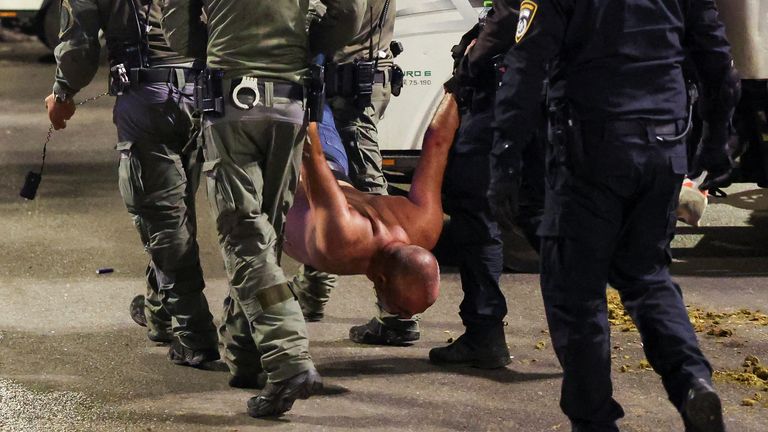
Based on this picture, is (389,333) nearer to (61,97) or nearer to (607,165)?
(61,97)

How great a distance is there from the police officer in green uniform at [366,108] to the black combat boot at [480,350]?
1.59 ft

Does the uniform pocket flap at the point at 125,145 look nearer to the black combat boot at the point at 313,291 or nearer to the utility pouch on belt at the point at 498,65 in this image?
the black combat boot at the point at 313,291

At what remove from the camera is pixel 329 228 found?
19.3ft

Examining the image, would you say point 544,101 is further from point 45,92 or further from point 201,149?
point 45,92

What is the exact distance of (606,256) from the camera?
482 cm

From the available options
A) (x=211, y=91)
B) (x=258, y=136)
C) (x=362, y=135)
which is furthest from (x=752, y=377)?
(x=211, y=91)

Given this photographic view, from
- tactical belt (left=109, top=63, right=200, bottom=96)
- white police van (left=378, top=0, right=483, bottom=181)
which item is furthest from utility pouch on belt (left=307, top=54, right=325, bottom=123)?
white police van (left=378, top=0, right=483, bottom=181)

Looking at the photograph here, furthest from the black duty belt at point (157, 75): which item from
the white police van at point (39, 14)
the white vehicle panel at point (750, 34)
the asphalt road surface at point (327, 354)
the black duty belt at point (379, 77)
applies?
the white police van at point (39, 14)

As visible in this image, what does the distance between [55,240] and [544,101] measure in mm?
5317

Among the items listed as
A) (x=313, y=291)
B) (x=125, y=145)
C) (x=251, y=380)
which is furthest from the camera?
(x=313, y=291)

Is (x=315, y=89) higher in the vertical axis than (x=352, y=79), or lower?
higher

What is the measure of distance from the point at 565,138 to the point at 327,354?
91.2 inches

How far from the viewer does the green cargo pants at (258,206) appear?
18.0 feet

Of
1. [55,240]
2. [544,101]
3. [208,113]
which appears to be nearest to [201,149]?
[208,113]
